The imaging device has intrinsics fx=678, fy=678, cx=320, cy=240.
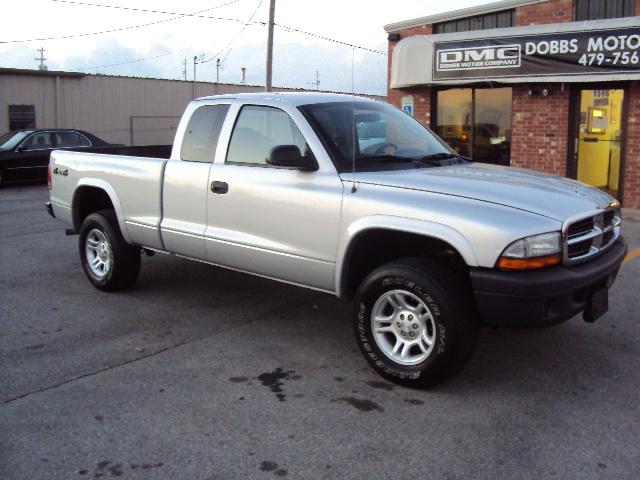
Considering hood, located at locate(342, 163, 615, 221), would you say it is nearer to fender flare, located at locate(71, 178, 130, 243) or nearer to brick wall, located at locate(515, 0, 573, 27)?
fender flare, located at locate(71, 178, 130, 243)

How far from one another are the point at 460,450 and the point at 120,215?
4.01 meters

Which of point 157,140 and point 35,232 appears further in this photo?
point 157,140

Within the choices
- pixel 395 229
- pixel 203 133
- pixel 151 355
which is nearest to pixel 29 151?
pixel 203 133

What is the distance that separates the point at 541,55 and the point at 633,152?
248 cm

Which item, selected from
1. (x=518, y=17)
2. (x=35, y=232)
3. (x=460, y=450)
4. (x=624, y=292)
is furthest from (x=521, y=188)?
(x=518, y=17)

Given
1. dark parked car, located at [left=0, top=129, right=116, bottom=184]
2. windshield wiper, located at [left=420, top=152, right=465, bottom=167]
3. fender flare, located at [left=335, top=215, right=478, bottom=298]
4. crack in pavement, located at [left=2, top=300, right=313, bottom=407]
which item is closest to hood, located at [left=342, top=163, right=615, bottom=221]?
windshield wiper, located at [left=420, top=152, right=465, bottom=167]

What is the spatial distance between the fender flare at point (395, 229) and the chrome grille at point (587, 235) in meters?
0.58

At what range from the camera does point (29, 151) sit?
17344 mm

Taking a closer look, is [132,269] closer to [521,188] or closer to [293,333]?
[293,333]

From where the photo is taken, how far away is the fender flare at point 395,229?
395 centimetres

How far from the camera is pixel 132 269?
6.53 meters

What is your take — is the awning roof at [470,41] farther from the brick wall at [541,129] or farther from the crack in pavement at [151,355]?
the crack in pavement at [151,355]

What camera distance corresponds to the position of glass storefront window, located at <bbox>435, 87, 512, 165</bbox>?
1441cm

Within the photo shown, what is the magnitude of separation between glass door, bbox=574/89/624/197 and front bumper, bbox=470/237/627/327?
973cm
